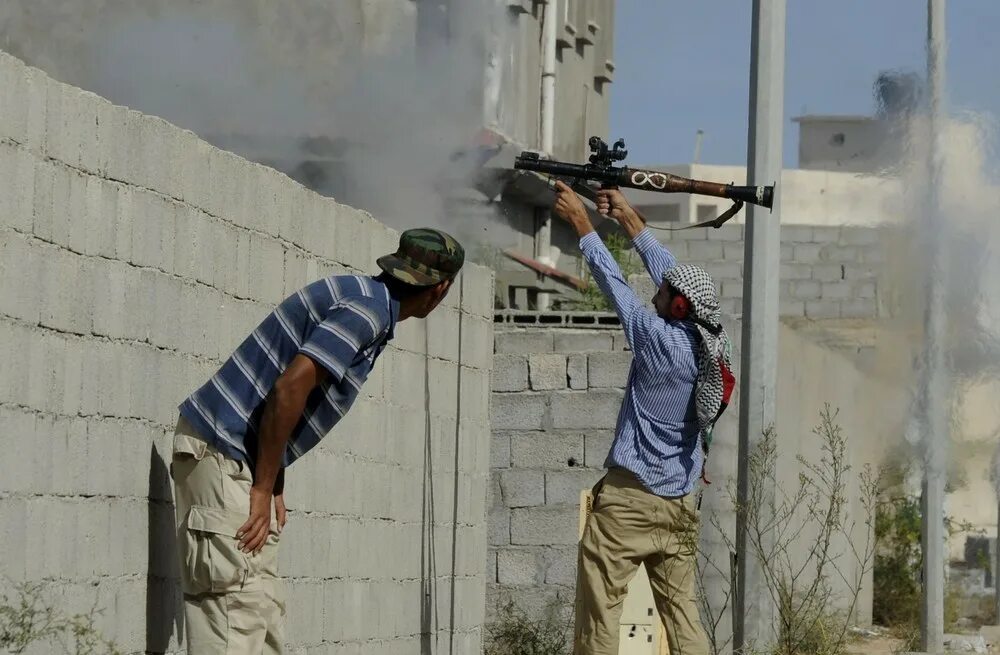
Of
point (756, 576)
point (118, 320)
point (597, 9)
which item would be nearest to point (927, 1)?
point (756, 576)

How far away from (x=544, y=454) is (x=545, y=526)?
38 cm

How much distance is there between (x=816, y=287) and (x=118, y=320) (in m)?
13.6

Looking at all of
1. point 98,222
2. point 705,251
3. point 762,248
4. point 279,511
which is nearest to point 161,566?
point 279,511

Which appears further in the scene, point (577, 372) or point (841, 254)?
point (841, 254)

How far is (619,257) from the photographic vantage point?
48.9 ft

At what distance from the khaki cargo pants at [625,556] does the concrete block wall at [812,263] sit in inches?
412

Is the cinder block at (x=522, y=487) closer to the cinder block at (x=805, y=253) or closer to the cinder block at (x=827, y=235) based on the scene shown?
the cinder block at (x=805, y=253)

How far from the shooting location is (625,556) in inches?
275

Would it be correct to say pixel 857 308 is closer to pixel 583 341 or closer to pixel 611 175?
pixel 583 341

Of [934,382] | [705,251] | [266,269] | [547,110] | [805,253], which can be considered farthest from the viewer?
[547,110]

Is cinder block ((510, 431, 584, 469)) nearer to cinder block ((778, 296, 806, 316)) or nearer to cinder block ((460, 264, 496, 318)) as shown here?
cinder block ((460, 264, 496, 318))

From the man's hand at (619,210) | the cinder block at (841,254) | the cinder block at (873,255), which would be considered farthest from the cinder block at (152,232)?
the cinder block at (841,254)

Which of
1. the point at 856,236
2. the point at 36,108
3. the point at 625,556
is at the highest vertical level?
the point at 856,236

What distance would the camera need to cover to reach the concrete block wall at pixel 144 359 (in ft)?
15.5
